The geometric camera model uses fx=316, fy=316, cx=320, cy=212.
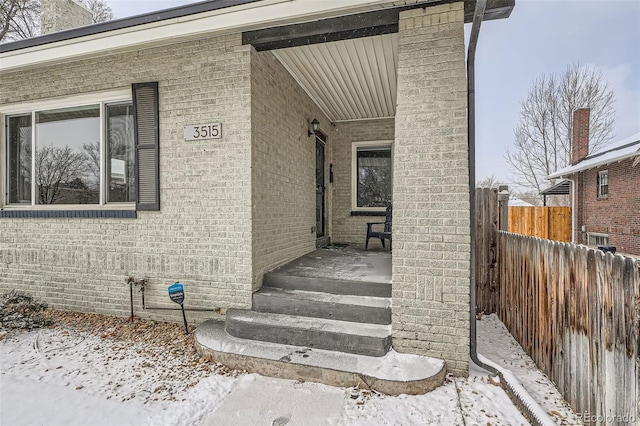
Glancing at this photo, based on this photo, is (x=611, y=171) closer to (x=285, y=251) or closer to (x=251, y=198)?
(x=285, y=251)

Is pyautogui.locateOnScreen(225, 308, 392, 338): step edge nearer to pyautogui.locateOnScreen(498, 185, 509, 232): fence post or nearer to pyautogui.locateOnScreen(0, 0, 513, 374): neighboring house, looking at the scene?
pyautogui.locateOnScreen(0, 0, 513, 374): neighboring house

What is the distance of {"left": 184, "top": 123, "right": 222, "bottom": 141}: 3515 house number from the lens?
3.65 meters

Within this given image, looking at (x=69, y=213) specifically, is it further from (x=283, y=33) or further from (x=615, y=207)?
(x=615, y=207)

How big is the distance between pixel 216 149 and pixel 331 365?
2612 mm

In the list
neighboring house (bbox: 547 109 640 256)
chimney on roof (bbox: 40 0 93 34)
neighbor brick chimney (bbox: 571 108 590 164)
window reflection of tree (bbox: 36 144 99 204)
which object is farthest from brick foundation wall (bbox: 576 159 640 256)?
chimney on roof (bbox: 40 0 93 34)

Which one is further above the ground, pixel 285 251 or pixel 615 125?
pixel 615 125

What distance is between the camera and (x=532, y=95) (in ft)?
68.4

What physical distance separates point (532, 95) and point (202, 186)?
24189mm

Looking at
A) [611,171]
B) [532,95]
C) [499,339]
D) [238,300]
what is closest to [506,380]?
[499,339]

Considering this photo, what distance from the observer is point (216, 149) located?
12.1ft

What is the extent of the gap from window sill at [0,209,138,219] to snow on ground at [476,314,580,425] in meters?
4.40

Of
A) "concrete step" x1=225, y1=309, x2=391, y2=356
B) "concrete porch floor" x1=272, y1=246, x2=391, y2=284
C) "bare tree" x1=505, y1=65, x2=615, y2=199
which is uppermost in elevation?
"bare tree" x1=505, y1=65, x2=615, y2=199

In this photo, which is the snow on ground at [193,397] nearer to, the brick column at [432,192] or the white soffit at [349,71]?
the brick column at [432,192]

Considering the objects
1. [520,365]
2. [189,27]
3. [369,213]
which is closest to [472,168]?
[520,365]
